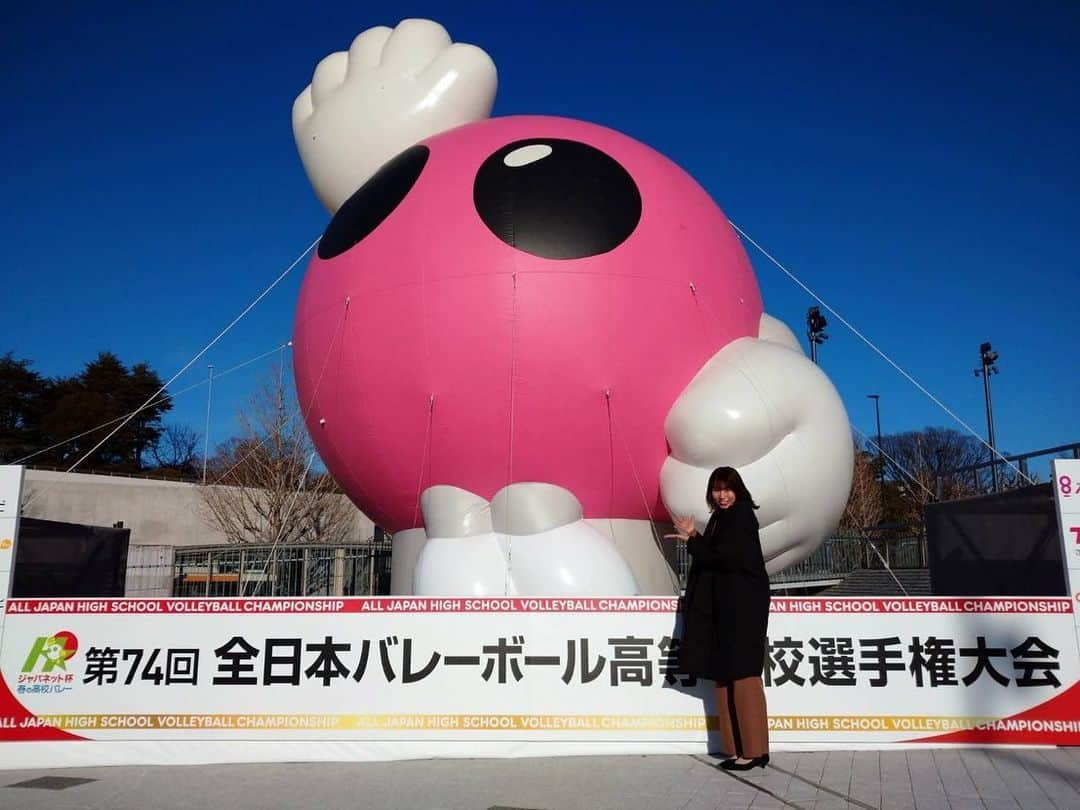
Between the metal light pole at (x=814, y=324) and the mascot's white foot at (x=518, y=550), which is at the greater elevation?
the metal light pole at (x=814, y=324)

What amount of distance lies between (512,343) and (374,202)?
201 centimetres

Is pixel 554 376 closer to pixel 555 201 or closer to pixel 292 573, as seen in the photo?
Answer: pixel 555 201

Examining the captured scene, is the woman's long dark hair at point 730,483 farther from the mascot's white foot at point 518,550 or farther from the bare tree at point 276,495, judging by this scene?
the bare tree at point 276,495

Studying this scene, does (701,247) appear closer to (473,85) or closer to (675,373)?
(675,373)

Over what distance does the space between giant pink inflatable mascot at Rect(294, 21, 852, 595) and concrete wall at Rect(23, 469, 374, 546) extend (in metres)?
22.4

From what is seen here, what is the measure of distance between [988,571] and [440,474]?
5497 millimetres

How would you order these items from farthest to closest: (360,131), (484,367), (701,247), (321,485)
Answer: (321,485), (360,131), (701,247), (484,367)

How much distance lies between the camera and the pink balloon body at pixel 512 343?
20.9 ft

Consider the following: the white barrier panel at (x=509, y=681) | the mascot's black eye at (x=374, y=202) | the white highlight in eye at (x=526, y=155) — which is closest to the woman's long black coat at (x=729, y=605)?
the white barrier panel at (x=509, y=681)

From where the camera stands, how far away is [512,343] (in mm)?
6344

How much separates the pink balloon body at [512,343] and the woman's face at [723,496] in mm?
1994

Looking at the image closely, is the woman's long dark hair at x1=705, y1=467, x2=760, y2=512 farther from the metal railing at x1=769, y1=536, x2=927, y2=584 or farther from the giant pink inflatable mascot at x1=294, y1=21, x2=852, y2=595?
the metal railing at x1=769, y1=536, x2=927, y2=584

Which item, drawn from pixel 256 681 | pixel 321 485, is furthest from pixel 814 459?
pixel 321 485

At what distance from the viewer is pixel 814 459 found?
6449mm
